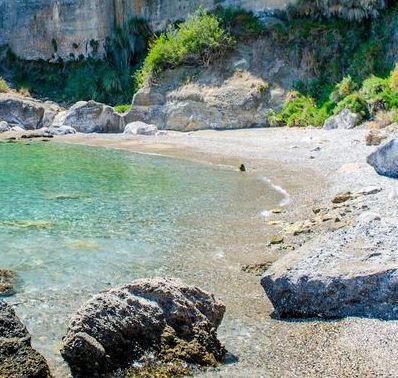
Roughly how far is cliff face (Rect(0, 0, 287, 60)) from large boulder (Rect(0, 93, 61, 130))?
8258mm

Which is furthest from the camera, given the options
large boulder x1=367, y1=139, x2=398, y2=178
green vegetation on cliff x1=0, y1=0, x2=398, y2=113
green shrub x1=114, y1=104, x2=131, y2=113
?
green shrub x1=114, y1=104, x2=131, y2=113

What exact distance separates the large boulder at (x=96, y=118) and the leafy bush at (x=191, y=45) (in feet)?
9.59

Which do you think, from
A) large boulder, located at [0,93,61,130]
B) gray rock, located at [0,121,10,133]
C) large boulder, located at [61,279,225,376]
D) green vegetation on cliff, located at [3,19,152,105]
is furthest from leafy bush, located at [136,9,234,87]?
large boulder, located at [61,279,225,376]

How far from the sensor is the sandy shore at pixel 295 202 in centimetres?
614

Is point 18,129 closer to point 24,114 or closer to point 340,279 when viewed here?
point 24,114

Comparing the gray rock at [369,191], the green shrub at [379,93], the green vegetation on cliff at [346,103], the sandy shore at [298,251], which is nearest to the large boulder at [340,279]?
the sandy shore at [298,251]

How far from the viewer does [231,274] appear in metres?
9.52

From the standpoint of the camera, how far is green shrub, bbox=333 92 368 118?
25297 mm

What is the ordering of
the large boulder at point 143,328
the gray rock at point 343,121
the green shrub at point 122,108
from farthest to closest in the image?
the green shrub at point 122,108 → the gray rock at point 343,121 → the large boulder at point 143,328

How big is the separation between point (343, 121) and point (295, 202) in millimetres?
11562

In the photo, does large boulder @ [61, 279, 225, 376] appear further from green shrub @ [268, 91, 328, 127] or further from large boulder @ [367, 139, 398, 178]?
green shrub @ [268, 91, 328, 127]

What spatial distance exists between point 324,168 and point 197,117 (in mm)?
14676

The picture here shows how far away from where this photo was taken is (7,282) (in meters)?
9.02

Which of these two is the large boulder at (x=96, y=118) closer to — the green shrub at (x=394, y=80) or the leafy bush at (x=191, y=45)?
the leafy bush at (x=191, y=45)
